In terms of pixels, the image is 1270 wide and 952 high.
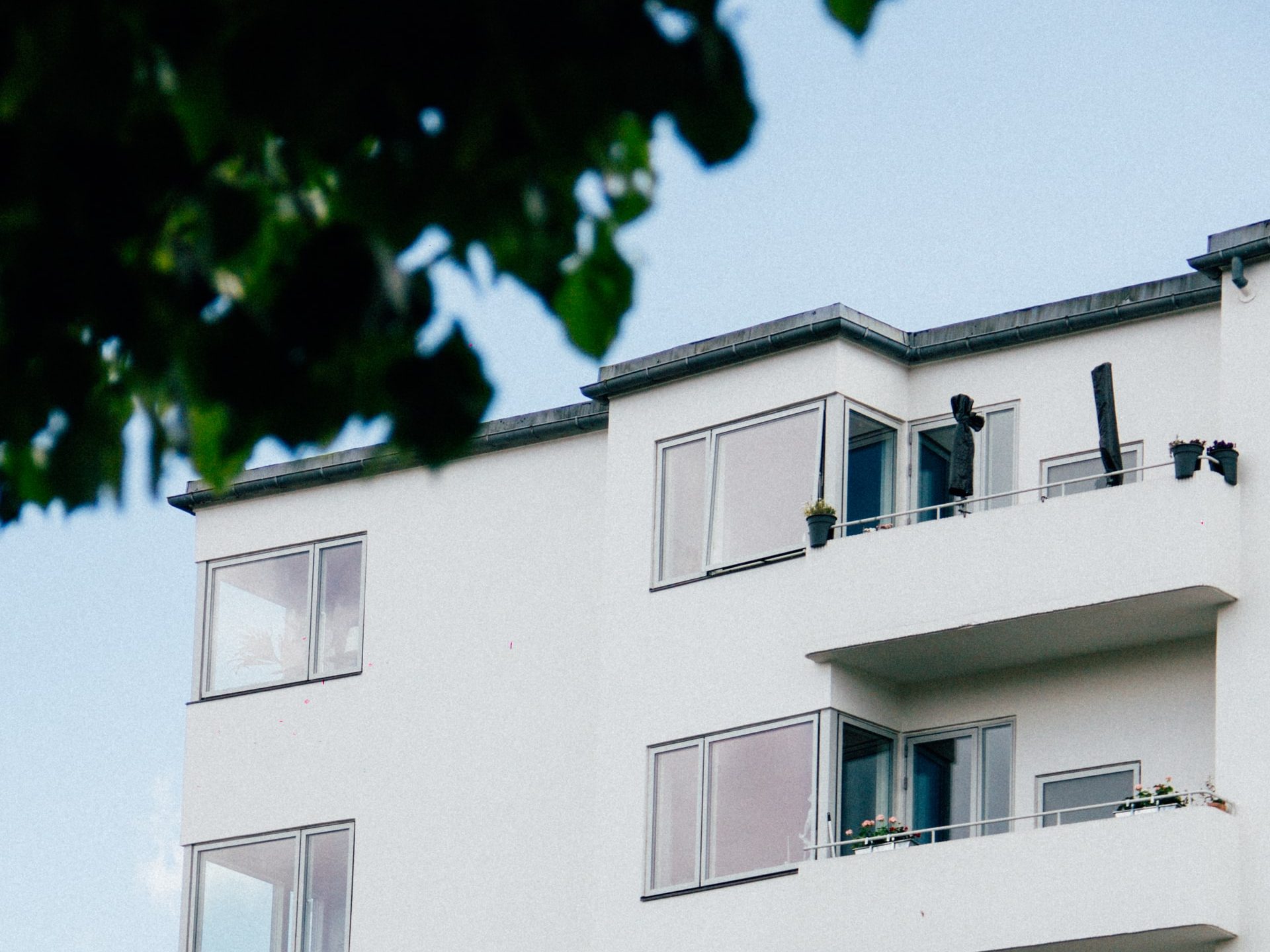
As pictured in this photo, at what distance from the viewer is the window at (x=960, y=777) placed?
1994 cm

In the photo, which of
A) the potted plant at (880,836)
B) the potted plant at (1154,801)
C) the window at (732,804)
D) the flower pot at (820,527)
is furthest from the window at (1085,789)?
the flower pot at (820,527)

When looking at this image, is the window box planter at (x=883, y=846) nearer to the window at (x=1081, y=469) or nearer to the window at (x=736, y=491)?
the window at (x=736, y=491)

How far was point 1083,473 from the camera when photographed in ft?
66.3

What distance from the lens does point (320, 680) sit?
2380 centimetres

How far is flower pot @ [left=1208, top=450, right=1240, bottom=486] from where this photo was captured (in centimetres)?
1847

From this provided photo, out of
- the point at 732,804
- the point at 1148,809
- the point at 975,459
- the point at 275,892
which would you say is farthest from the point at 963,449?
the point at 275,892

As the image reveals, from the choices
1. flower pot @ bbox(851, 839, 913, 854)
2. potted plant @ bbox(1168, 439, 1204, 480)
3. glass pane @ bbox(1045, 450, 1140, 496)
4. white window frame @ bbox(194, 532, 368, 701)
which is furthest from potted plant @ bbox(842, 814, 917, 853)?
white window frame @ bbox(194, 532, 368, 701)

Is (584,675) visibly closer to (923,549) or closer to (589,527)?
(589,527)

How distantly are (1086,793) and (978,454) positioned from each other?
318 cm

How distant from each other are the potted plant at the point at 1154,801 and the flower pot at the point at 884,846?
1.92m

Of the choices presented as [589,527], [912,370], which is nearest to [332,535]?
[589,527]

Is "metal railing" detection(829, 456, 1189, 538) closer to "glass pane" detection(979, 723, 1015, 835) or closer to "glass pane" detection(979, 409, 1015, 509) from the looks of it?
"glass pane" detection(979, 409, 1015, 509)

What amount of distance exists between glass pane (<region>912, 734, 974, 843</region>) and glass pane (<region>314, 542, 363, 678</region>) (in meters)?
6.11

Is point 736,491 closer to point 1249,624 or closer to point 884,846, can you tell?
point 884,846
